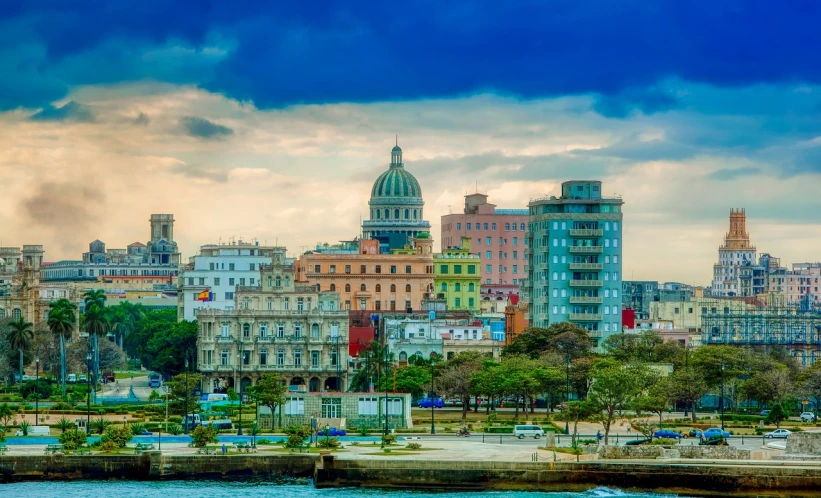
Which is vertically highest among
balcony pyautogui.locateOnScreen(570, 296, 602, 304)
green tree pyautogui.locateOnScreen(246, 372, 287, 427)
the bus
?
balcony pyautogui.locateOnScreen(570, 296, 602, 304)

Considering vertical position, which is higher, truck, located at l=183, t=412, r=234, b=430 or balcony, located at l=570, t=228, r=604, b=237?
balcony, located at l=570, t=228, r=604, b=237

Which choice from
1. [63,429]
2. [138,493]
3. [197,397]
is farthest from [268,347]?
[138,493]

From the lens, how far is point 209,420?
139 meters

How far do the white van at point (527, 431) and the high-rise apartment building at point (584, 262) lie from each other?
6538cm

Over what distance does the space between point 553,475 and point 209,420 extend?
37032 mm

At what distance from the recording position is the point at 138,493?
10981cm

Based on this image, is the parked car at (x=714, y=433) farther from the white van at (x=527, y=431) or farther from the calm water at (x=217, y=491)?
the calm water at (x=217, y=491)

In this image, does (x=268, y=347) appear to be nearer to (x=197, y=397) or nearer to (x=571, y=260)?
(x=197, y=397)

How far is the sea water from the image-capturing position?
10888cm

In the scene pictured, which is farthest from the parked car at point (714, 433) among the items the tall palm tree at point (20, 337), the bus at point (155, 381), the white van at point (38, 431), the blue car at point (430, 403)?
the bus at point (155, 381)

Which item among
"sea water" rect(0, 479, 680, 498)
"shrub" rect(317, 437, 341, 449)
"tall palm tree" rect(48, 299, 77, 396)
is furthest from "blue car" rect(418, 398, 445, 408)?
"sea water" rect(0, 479, 680, 498)

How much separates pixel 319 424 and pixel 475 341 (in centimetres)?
5858

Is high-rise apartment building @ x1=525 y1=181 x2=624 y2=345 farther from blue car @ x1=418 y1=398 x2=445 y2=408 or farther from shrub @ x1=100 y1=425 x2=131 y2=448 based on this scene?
shrub @ x1=100 y1=425 x2=131 y2=448

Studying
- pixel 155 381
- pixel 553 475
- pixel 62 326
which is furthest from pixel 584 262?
pixel 553 475
